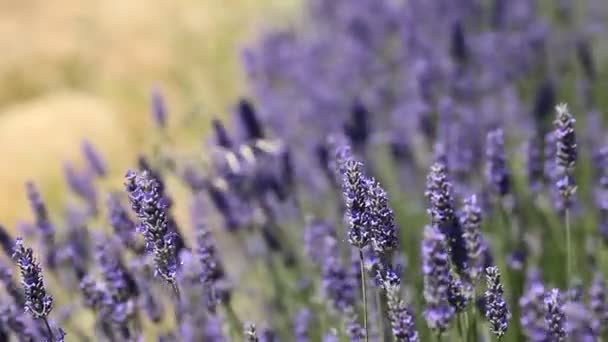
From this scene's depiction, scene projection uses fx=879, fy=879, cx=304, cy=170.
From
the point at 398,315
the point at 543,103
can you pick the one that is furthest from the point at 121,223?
the point at 543,103

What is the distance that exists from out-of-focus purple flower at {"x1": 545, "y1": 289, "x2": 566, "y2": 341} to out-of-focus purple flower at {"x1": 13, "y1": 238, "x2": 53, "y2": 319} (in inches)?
43.1

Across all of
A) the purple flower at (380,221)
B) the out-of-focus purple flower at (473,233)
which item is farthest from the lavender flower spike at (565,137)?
the purple flower at (380,221)

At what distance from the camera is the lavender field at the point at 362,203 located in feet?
6.51

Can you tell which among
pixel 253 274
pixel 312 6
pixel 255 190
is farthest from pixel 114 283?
pixel 312 6

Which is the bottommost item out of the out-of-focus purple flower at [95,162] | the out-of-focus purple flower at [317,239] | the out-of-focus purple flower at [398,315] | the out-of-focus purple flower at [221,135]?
the out-of-focus purple flower at [398,315]

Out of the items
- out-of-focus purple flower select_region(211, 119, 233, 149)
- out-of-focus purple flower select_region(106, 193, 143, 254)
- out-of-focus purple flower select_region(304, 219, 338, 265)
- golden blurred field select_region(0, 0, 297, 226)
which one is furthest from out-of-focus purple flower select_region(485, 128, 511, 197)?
golden blurred field select_region(0, 0, 297, 226)

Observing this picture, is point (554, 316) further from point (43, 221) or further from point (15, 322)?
point (43, 221)

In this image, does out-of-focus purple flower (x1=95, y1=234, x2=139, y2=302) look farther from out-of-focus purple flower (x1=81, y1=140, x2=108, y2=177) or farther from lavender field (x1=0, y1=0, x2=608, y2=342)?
out-of-focus purple flower (x1=81, y1=140, x2=108, y2=177)

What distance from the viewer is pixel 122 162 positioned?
5770 millimetres

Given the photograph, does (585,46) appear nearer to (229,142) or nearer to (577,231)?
(577,231)

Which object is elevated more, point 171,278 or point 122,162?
point 122,162

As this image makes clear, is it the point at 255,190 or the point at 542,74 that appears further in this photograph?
the point at 542,74

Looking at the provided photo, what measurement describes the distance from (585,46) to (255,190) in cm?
173

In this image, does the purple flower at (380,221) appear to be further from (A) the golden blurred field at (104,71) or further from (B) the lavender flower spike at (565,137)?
(A) the golden blurred field at (104,71)
